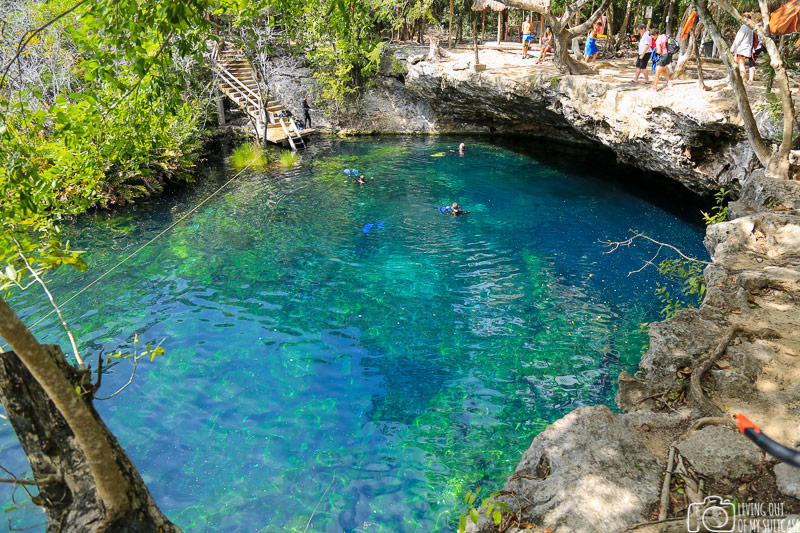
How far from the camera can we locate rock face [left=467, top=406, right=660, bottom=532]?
11.9ft

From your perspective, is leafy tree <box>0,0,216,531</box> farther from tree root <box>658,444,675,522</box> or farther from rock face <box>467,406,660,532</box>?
tree root <box>658,444,675,522</box>

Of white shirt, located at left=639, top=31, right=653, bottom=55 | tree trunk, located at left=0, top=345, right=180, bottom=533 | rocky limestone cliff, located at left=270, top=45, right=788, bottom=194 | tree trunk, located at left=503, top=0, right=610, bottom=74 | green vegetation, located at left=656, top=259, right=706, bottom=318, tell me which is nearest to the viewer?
tree trunk, located at left=0, top=345, right=180, bottom=533

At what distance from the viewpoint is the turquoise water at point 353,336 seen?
636cm

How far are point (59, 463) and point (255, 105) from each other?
2239 centimetres

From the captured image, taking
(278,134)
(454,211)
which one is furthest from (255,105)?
(454,211)

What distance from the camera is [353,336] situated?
9.38 meters

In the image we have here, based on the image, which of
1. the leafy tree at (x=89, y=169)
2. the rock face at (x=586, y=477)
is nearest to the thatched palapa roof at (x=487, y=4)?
the leafy tree at (x=89, y=169)

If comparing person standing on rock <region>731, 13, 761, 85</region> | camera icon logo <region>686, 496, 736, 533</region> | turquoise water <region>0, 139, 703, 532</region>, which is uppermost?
person standing on rock <region>731, 13, 761, 85</region>

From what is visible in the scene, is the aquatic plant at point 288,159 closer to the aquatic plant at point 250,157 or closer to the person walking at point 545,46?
the aquatic plant at point 250,157

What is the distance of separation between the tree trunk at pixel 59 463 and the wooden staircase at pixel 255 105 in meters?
20.9

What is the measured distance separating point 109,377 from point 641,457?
8317 millimetres

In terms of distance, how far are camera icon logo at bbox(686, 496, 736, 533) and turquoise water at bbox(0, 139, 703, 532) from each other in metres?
2.97

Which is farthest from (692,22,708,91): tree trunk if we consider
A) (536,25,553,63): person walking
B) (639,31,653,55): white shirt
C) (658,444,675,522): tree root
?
(658,444,675,522): tree root

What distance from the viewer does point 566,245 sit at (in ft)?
42.0
